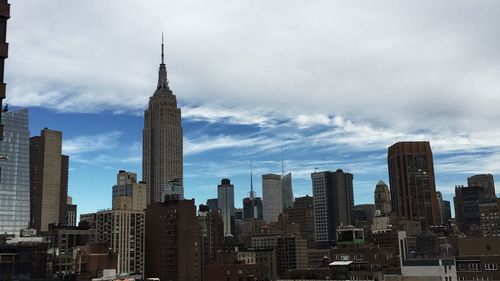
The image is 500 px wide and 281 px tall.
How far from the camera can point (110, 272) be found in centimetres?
18638

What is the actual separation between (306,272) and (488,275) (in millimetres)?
48803

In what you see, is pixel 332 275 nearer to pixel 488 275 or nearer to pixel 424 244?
pixel 424 244

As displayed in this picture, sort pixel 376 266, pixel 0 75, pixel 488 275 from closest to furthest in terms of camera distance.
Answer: pixel 0 75 → pixel 488 275 → pixel 376 266

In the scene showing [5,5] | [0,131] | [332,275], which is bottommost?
[332,275]

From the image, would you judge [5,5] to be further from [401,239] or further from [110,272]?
[110,272]

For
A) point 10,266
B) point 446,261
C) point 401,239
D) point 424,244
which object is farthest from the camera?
point 401,239

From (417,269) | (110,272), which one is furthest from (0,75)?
(110,272)

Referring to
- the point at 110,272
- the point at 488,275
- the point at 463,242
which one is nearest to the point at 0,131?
the point at 488,275

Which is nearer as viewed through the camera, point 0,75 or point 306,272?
point 0,75

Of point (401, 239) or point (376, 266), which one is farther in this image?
point (376, 266)

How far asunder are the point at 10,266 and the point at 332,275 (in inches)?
3396

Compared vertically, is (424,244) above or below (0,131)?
below

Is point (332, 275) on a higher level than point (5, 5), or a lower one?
lower

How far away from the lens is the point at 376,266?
595ft
